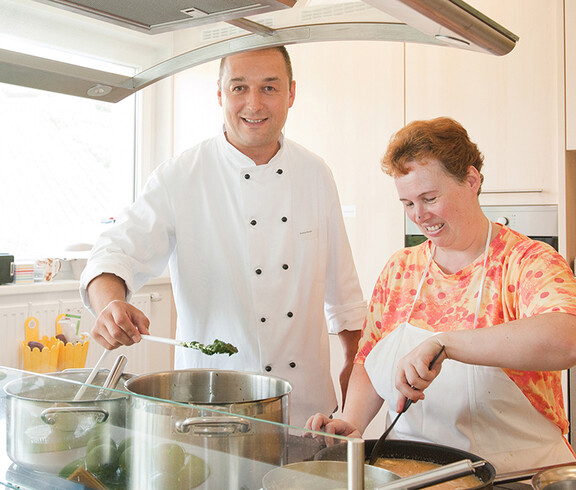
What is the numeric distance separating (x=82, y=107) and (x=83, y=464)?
2904 mm

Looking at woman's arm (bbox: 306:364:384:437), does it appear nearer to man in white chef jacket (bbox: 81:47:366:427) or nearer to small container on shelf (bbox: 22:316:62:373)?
man in white chef jacket (bbox: 81:47:366:427)

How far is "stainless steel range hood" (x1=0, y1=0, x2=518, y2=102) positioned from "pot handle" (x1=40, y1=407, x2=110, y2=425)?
522 mm

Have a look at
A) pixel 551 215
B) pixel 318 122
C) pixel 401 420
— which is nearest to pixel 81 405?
pixel 401 420

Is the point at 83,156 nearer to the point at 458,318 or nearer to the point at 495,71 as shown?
the point at 495,71

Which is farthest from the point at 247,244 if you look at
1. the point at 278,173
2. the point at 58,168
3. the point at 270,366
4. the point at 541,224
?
the point at 58,168

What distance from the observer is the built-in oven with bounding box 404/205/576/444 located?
102 inches

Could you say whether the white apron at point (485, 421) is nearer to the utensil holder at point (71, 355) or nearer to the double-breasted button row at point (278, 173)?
the double-breasted button row at point (278, 173)

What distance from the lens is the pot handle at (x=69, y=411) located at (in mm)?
787

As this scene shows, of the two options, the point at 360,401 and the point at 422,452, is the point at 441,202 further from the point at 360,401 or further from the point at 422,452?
the point at 422,452

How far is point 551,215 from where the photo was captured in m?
2.68

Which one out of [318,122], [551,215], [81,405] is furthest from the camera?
[318,122]

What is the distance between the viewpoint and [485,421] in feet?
4.02

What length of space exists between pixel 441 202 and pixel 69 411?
33.3 inches

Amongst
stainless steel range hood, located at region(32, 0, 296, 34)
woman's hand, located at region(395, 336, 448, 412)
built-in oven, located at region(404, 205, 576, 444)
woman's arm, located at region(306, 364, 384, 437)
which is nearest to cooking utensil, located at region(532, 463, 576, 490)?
woman's hand, located at region(395, 336, 448, 412)
